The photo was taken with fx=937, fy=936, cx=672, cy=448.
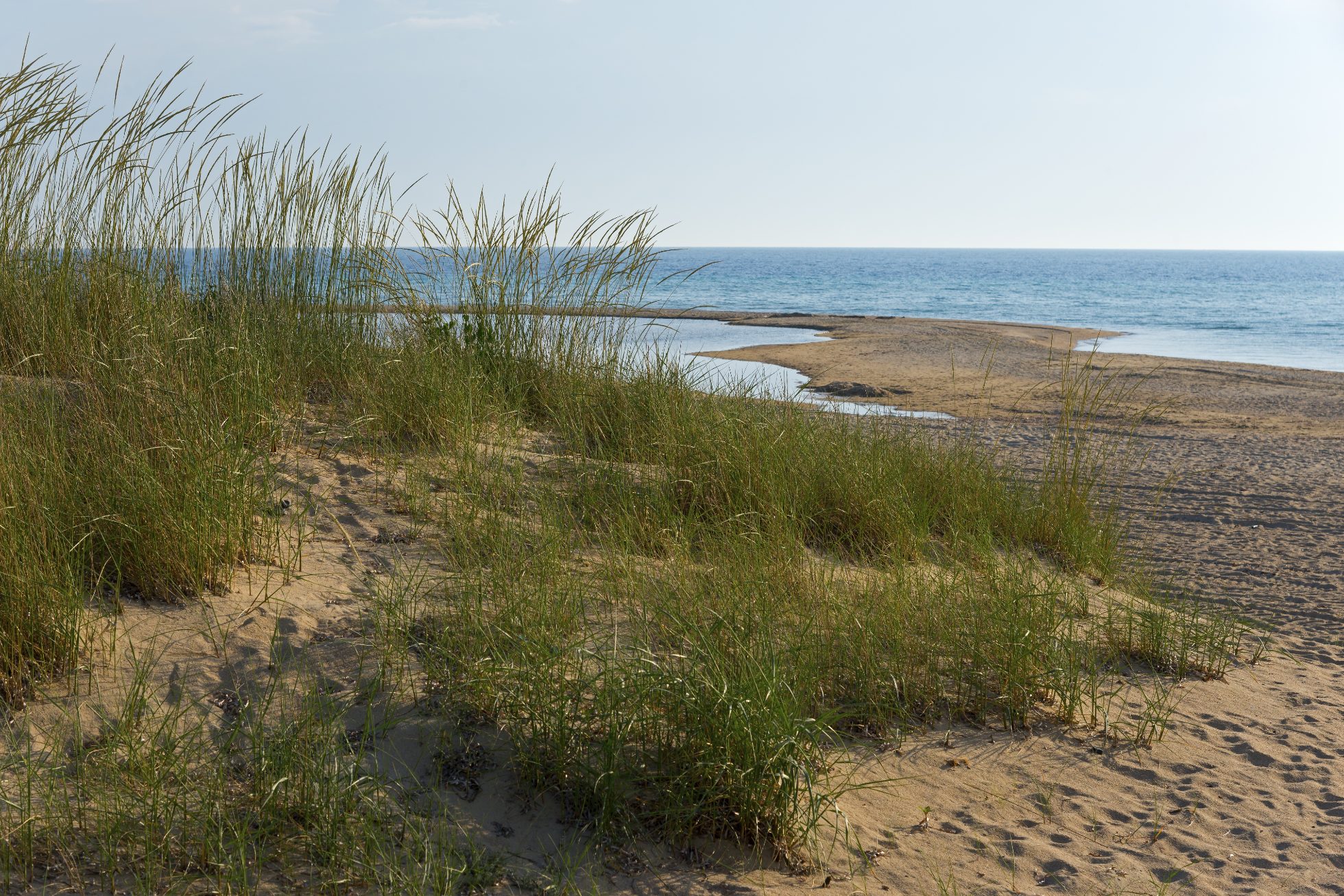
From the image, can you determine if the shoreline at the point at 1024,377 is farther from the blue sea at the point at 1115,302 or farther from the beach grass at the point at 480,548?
the blue sea at the point at 1115,302

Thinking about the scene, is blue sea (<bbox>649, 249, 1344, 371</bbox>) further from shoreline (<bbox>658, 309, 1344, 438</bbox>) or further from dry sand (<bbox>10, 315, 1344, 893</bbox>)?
dry sand (<bbox>10, 315, 1344, 893</bbox>)

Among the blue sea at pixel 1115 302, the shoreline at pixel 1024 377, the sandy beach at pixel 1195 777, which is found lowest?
the sandy beach at pixel 1195 777

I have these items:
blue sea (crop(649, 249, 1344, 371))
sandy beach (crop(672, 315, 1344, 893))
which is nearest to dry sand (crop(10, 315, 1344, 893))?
sandy beach (crop(672, 315, 1344, 893))

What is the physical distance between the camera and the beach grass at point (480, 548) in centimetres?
242

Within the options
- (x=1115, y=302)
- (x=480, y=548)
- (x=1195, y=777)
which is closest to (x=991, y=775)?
(x=1195, y=777)

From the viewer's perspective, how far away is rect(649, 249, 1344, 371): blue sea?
2642 cm

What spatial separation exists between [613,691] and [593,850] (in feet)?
1.38

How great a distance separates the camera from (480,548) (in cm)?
380

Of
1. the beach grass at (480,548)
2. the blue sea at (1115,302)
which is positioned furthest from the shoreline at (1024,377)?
the blue sea at (1115,302)

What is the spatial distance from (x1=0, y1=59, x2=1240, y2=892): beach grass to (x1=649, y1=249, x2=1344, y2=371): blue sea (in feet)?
15.2

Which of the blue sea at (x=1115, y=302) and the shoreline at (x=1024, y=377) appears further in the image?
the blue sea at (x=1115, y=302)

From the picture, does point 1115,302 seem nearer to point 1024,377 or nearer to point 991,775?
point 1024,377

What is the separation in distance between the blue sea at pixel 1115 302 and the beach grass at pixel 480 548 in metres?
4.64

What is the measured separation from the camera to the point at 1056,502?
5453 millimetres
